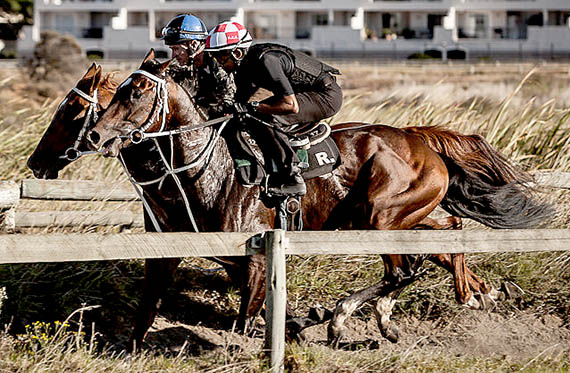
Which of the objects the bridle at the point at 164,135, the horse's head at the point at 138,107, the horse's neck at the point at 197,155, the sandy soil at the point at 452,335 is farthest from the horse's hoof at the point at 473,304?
the horse's head at the point at 138,107

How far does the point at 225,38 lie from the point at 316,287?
2871mm

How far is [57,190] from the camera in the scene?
26.8 feet

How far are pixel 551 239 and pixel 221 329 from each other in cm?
317

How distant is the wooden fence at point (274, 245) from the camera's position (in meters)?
4.93

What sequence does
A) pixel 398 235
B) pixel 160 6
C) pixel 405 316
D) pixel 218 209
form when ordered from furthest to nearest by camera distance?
pixel 160 6 < pixel 405 316 < pixel 218 209 < pixel 398 235

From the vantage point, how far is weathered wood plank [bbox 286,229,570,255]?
5375 millimetres

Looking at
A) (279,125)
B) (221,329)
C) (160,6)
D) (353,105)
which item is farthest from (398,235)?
(160,6)

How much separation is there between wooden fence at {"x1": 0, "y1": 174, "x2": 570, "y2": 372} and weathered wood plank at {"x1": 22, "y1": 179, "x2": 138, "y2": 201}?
124 inches

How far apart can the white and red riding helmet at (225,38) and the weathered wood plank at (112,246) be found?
1690 millimetres

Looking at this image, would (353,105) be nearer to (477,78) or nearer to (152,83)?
(152,83)

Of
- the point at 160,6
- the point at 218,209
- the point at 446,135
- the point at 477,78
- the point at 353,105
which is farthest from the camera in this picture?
the point at 160,6

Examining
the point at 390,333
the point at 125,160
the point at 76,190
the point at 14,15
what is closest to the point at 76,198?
the point at 76,190

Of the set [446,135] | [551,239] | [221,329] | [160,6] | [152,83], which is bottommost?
[221,329]

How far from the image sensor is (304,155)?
21.9 feet
